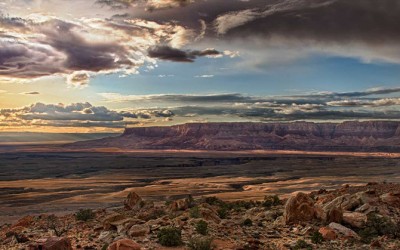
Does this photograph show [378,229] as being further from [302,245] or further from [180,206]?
[180,206]

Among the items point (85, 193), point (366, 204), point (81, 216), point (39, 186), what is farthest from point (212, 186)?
point (366, 204)

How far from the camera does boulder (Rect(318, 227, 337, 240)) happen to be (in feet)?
58.1

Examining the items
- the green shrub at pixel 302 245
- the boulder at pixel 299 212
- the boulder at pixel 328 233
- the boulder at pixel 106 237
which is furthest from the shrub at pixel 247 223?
the boulder at pixel 106 237

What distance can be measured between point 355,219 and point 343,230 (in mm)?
1690

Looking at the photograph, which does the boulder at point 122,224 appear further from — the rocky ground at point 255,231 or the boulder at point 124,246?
the boulder at point 124,246

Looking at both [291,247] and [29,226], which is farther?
[29,226]

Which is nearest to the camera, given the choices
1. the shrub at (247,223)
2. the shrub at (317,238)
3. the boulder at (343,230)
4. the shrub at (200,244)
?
the shrub at (200,244)

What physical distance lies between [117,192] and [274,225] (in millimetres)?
69193

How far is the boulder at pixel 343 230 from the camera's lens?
58.5ft

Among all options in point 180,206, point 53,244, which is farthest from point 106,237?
point 180,206

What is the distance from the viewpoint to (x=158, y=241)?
1728 centimetres

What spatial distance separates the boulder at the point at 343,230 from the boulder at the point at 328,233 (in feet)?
1.60

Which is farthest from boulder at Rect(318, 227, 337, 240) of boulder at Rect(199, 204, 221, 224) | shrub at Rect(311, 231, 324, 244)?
boulder at Rect(199, 204, 221, 224)

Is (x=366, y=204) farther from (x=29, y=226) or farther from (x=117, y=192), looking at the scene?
(x=117, y=192)
